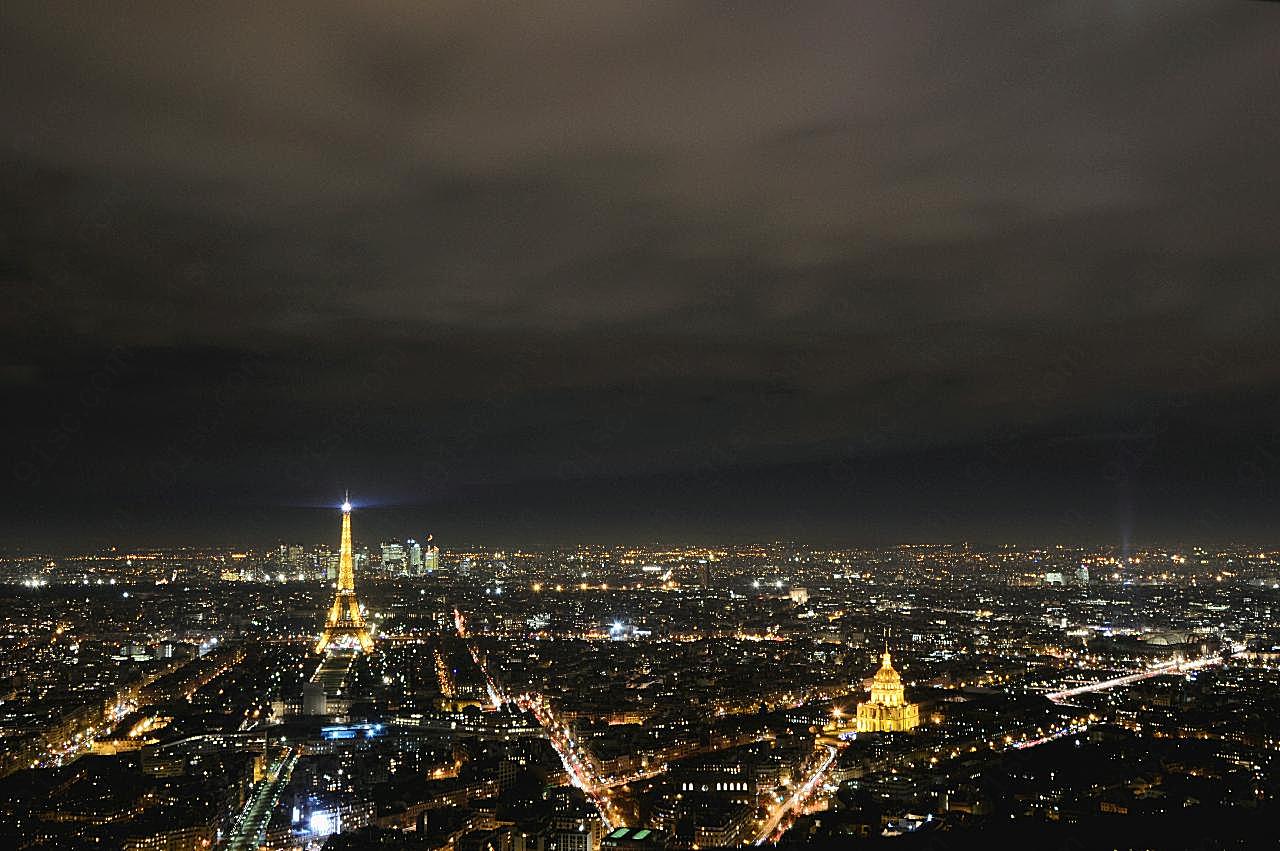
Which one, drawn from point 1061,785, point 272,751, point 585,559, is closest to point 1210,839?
point 1061,785

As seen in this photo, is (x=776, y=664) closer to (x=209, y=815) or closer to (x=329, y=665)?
(x=329, y=665)

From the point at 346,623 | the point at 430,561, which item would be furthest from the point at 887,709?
the point at 430,561

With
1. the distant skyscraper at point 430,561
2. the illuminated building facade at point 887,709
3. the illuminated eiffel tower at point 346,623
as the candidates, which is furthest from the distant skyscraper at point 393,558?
the illuminated building facade at point 887,709

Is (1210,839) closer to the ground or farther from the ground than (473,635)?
farther from the ground

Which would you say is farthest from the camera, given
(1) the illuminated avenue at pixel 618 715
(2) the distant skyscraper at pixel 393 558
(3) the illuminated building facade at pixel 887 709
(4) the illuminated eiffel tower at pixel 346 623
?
(2) the distant skyscraper at pixel 393 558

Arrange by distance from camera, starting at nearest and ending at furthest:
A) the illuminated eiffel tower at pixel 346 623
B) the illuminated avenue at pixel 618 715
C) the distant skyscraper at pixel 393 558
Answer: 1. the illuminated avenue at pixel 618 715
2. the illuminated eiffel tower at pixel 346 623
3. the distant skyscraper at pixel 393 558

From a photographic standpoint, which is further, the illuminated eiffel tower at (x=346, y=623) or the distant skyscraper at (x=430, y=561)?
the distant skyscraper at (x=430, y=561)

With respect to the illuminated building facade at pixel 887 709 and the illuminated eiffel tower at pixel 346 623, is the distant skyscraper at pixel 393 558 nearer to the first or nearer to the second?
the illuminated eiffel tower at pixel 346 623

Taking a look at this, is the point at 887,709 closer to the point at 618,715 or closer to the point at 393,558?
the point at 618,715
